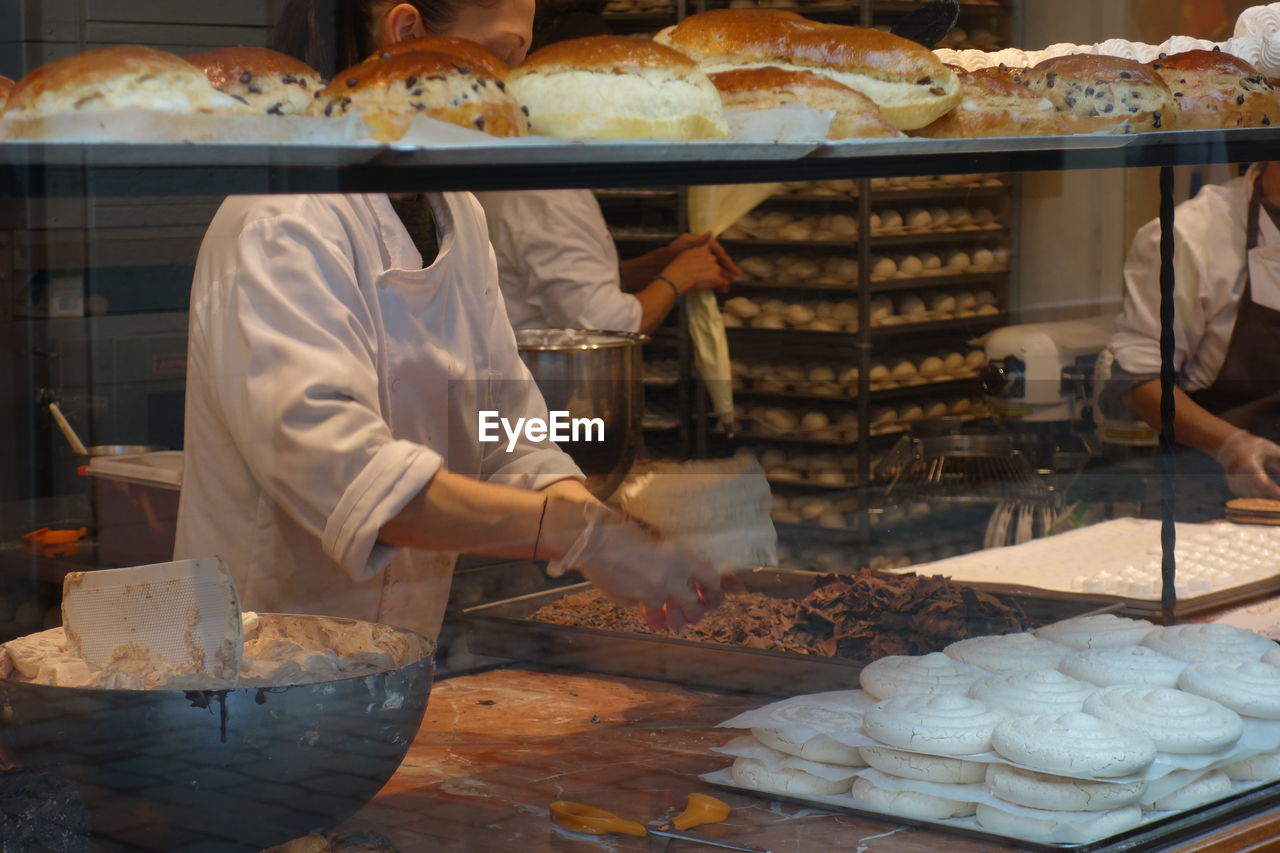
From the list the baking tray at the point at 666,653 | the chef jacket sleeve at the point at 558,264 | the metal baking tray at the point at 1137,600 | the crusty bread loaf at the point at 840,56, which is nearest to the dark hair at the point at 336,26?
the crusty bread loaf at the point at 840,56

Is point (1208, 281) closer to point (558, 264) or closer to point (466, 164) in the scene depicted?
point (558, 264)

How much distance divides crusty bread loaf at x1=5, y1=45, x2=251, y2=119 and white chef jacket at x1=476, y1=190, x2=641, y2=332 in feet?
3.55

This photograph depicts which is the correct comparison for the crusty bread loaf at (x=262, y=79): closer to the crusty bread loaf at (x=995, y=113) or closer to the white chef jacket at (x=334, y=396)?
the white chef jacket at (x=334, y=396)

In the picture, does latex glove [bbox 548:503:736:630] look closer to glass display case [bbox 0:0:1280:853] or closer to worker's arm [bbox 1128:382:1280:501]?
glass display case [bbox 0:0:1280:853]

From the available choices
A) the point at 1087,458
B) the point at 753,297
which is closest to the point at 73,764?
the point at 1087,458

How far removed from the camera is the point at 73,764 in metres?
0.95

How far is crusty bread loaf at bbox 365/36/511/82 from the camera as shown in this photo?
95 centimetres

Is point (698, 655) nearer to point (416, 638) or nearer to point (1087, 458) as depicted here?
point (416, 638)

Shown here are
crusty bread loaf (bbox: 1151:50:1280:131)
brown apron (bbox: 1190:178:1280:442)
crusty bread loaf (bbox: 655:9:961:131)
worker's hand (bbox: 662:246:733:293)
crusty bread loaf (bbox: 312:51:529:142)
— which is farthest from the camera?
worker's hand (bbox: 662:246:733:293)

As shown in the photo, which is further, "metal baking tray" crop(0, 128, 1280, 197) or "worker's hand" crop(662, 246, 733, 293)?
"worker's hand" crop(662, 246, 733, 293)

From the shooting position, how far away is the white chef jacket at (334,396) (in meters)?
1.17

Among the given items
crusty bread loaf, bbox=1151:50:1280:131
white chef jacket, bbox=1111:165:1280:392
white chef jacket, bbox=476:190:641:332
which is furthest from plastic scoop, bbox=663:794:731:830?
white chef jacket, bbox=1111:165:1280:392

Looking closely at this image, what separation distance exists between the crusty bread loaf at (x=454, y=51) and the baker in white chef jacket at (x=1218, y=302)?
1931mm

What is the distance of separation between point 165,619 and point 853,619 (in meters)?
0.84
